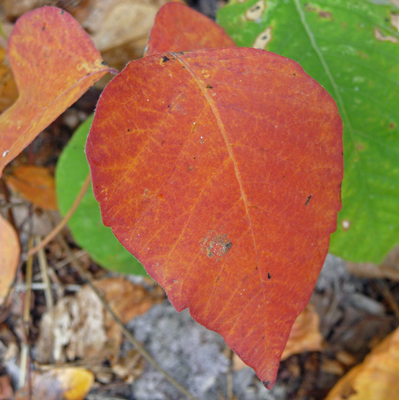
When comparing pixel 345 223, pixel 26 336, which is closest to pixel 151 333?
pixel 26 336

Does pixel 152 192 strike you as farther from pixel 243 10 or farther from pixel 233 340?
pixel 243 10

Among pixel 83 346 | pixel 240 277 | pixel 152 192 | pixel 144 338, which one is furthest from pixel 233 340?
pixel 83 346

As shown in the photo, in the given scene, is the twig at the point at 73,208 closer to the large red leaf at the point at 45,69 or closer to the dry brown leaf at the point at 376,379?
the large red leaf at the point at 45,69

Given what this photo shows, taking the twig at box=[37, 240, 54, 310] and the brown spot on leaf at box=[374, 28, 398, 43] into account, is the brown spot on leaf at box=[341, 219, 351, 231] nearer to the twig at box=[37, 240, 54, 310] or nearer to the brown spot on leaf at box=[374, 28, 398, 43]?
the brown spot on leaf at box=[374, 28, 398, 43]

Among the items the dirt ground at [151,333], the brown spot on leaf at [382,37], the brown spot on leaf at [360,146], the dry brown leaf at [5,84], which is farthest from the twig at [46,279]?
the brown spot on leaf at [382,37]

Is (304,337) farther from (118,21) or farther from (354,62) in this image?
(118,21)
